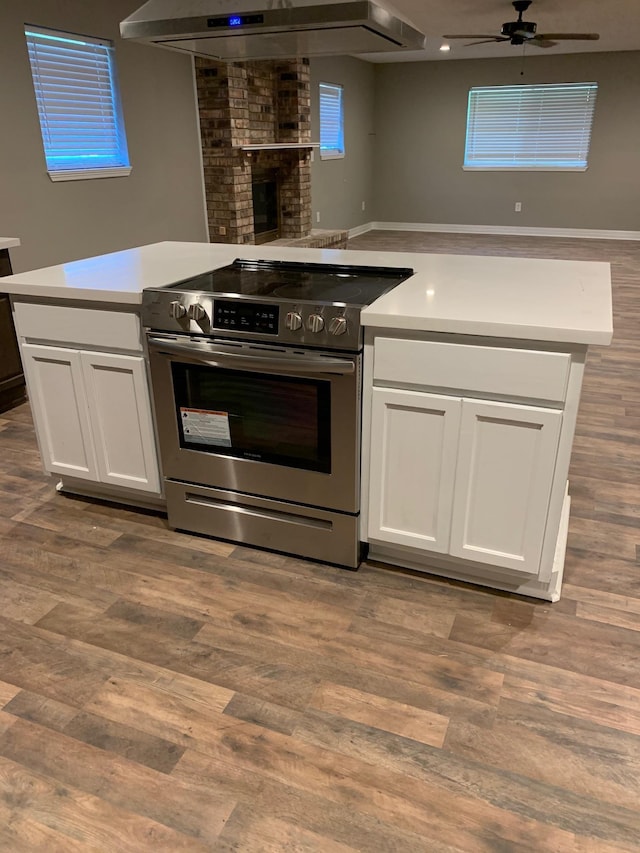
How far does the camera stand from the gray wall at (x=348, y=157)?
8.02 metres

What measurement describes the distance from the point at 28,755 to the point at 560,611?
1.52m

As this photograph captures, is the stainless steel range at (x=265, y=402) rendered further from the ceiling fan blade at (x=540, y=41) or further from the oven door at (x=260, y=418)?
the ceiling fan blade at (x=540, y=41)

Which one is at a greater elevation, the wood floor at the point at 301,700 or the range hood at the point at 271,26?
the range hood at the point at 271,26

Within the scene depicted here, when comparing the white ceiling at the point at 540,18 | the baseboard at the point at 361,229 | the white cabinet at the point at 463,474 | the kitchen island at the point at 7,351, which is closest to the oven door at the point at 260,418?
the white cabinet at the point at 463,474

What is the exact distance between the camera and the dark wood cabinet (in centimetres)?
343

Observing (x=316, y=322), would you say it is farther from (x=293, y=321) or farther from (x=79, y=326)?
(x=79, y=326)

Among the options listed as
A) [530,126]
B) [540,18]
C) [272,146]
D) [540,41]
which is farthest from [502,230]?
[272,146]

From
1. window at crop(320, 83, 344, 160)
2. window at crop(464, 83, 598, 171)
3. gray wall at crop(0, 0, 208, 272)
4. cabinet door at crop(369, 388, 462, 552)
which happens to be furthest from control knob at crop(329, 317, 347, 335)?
window at crop(464, 83, 598, 171)

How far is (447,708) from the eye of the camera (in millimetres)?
1641

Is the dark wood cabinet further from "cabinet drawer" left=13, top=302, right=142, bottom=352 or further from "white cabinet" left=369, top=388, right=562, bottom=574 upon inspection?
"white cabinet" left=369, top=388, right=562, bottom=574

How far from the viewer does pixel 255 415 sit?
2109 millimetres

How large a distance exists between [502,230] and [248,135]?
5.13 m

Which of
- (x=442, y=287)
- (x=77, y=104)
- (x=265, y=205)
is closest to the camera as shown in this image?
(x=442, y=287)

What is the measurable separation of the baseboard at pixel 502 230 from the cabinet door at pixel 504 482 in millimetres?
8243
